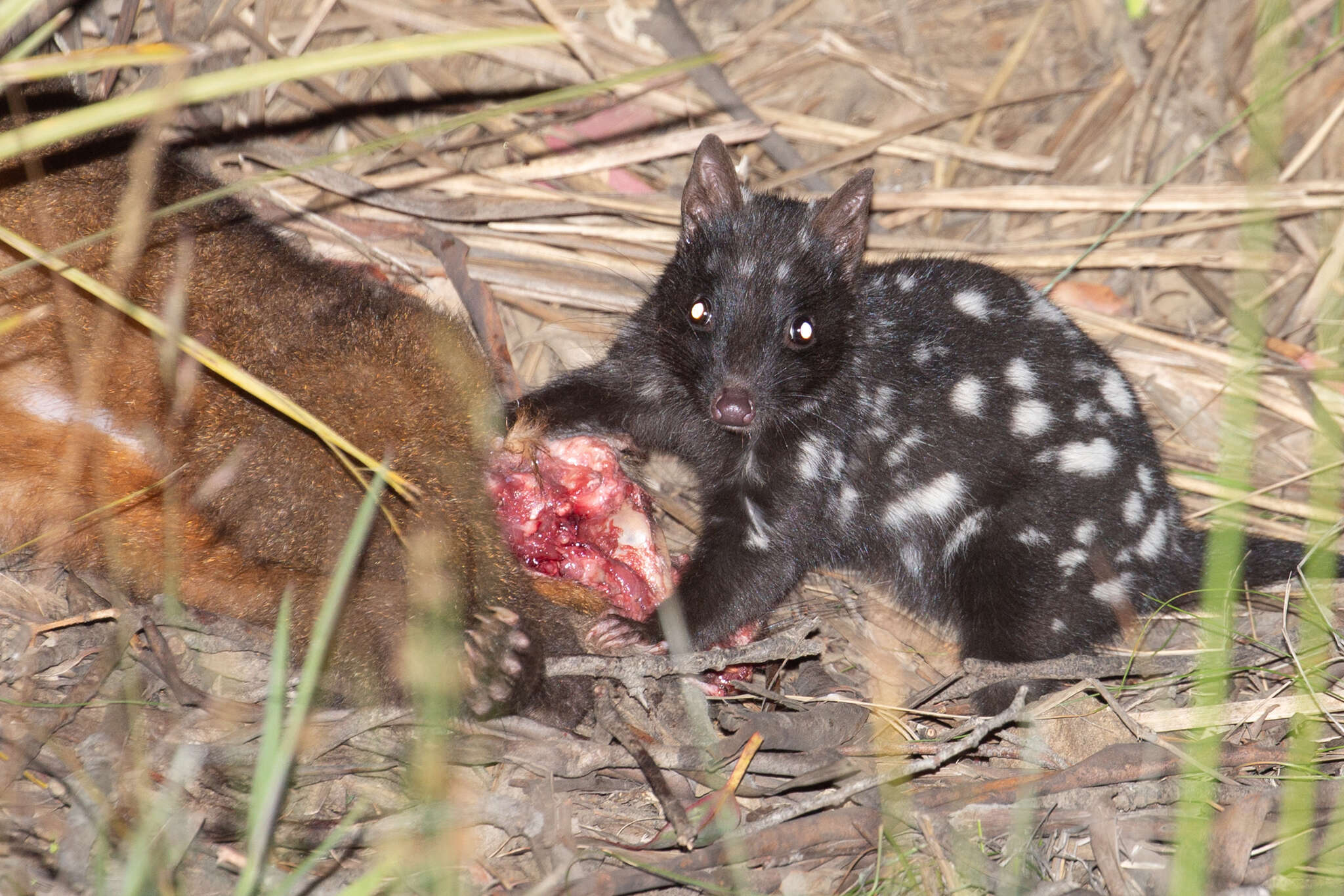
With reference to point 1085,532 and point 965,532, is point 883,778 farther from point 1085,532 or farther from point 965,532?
point 1085,532

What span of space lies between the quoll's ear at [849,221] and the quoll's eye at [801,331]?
0.98ft

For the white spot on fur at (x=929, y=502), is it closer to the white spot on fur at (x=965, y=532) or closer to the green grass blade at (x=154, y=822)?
the white spot on fur at (x=965, y=532)

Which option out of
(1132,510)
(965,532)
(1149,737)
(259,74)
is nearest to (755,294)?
(965,532)

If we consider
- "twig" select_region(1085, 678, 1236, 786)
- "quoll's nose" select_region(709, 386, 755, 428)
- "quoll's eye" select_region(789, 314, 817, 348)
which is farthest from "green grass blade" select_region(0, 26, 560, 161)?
→ "twig" select_region(1085, 678, 1236, 786)

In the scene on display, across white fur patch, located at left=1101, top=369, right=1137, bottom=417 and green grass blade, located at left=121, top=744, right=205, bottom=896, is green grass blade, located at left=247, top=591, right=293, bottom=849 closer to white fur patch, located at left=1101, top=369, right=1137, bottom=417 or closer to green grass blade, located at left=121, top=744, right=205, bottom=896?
green grass blade, located at left=121, top=744, right=205, bottom=896

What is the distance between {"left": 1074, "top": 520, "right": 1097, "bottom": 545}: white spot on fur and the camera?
4.09 meters

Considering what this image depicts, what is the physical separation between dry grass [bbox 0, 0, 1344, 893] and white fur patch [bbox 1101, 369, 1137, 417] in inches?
24.8

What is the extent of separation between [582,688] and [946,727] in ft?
4.32

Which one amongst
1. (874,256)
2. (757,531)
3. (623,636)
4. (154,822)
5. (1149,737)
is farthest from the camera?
(874,256)

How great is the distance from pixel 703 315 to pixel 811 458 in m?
0.64

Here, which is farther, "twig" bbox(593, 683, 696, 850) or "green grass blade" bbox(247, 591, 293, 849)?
"twig" bbox(593, 683, 696, 850)

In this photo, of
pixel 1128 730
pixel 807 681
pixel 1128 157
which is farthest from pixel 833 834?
pixel 1128 157

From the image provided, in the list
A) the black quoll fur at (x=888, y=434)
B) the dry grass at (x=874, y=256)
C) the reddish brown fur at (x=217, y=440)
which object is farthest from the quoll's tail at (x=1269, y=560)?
the reddish brown fur at (x=217, y=440)

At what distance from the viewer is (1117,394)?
429 centimetres
